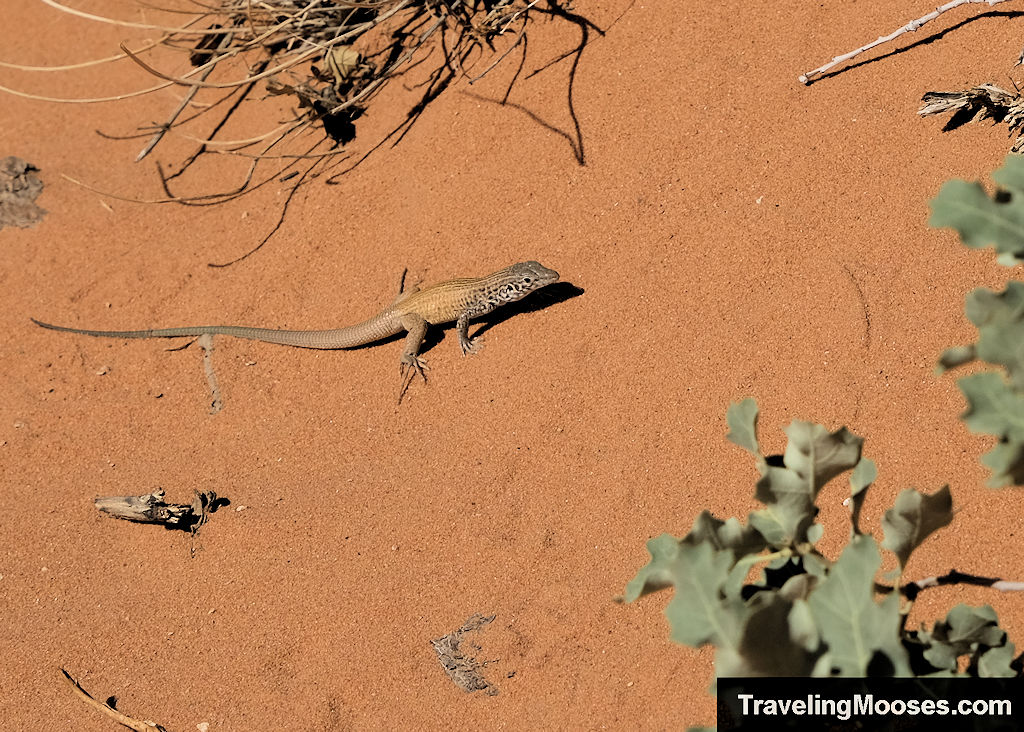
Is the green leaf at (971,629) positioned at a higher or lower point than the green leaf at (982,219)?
lower

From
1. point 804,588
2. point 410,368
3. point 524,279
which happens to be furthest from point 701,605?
point 410,368

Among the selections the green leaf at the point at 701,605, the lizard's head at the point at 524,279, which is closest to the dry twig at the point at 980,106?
the lizard's head at the point at 524,279

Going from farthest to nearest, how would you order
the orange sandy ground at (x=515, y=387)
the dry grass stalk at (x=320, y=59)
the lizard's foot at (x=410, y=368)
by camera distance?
the dry grass stalk at (x=320, y=59) < the lizard's foot at (x=410, y=368) < the orange sandy ground at (x=515, y=387)

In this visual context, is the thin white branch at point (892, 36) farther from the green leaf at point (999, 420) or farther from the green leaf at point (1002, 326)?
the green leaf at point (999, 420)

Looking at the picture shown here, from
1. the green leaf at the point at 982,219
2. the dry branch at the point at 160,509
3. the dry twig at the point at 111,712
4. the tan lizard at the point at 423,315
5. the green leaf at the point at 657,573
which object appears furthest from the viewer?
the tan lizard at the point at 423,315

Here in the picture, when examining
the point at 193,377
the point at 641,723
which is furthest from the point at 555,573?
the point at 193,377

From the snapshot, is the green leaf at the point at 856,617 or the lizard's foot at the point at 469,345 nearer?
the green leaf at the point at 856,617

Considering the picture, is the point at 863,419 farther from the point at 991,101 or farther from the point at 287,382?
the point at 287,382

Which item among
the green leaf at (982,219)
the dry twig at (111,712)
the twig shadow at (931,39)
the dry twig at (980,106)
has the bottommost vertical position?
the dry twig at (111,712)
